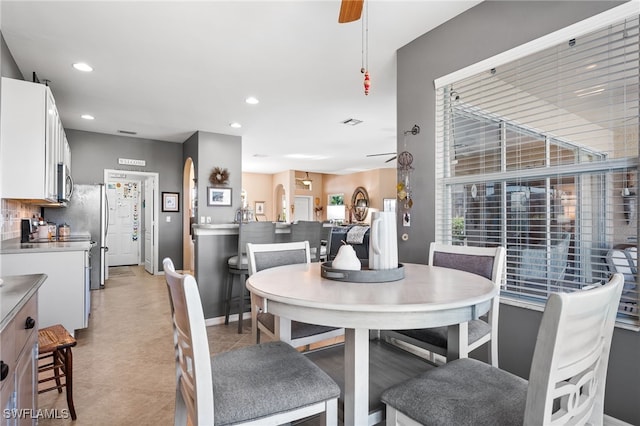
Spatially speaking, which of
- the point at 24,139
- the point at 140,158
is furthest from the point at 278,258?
the point at 140,158

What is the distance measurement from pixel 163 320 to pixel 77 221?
96.5 inches

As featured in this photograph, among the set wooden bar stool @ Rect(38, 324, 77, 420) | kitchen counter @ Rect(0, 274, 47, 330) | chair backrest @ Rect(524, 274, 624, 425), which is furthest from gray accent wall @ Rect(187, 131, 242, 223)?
chair backrest @ Rect(524, 274, 624, 425)

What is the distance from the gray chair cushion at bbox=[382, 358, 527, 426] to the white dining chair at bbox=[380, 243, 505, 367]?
0.38 meters

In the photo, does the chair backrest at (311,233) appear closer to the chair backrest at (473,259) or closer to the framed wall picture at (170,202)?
the chair backrest at (473,259)

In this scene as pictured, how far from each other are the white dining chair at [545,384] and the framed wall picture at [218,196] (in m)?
5.03

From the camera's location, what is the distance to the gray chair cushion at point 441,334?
1.71 meters

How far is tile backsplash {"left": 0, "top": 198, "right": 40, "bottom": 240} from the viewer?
292cm

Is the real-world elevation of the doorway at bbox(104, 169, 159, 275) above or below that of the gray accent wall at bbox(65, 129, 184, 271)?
below

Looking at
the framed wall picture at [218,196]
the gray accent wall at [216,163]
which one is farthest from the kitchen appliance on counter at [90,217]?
the framed wall picture at [218,196]

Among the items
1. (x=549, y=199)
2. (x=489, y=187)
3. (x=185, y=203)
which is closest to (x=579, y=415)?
(x=549, y=199)

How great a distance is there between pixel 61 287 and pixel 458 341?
3.19m

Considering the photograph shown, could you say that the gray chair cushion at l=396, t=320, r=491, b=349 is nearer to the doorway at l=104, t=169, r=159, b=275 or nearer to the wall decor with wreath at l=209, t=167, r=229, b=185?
the wall decor with wreath at l=209, t=167, r=229, b=185

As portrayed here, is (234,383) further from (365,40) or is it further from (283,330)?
(365,40)

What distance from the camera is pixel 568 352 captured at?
2.77 ft
